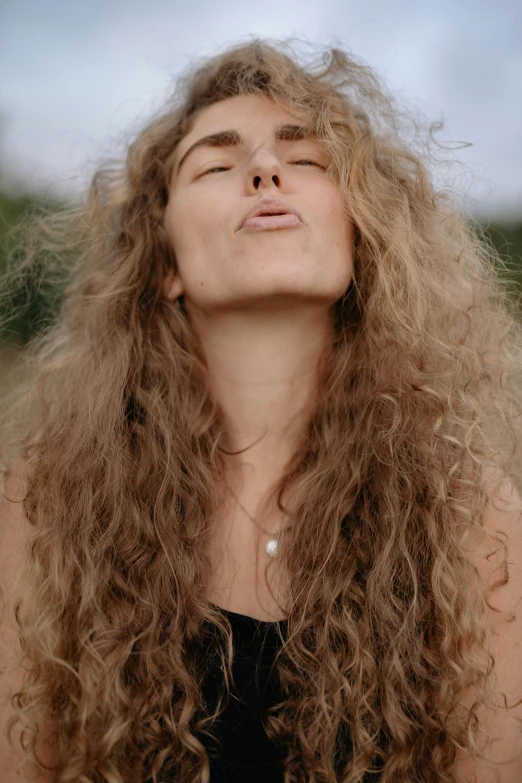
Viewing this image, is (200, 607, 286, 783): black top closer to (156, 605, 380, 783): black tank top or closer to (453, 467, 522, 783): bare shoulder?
(156, 605, 380, 783): black tank top

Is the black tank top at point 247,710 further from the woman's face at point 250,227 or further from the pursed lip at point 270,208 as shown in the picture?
the pursed lip at point 270,208

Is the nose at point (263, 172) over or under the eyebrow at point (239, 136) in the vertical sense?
under

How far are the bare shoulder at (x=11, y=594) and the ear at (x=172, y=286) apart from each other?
774 mm

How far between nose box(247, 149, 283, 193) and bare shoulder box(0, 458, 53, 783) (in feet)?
3.68

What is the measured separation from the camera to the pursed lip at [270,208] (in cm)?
205

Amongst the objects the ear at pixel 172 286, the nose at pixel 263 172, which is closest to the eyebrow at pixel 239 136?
the nose at pixel 263 172

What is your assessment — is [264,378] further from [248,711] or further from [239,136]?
[248,711]

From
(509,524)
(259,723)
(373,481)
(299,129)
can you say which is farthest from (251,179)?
(259,723)

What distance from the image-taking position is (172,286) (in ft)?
7.95

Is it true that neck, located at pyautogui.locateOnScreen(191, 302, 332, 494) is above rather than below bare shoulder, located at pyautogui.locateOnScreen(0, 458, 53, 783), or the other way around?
above

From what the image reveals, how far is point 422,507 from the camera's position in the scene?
1.92m

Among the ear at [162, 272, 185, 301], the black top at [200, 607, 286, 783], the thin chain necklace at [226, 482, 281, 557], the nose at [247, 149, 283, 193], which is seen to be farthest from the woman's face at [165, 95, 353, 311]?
the black top at [200, 607, 286, 783]

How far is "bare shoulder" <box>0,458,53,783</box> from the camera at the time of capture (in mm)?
1813

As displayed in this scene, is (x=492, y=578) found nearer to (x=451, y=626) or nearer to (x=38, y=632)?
(x=451, y=626)
